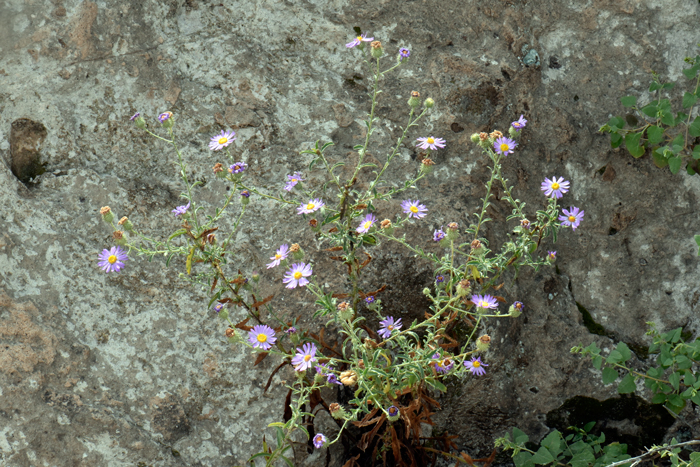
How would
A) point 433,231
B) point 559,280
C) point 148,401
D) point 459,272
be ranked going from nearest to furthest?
point 459,272
point 148,401
point 433,231
point 559,280

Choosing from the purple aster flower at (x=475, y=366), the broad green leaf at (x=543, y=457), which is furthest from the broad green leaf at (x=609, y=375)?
the purple aster flower at (x=475, y=366)

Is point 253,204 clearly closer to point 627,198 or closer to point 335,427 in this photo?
point 335,427

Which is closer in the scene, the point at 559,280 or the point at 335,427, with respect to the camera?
the point at 335,427

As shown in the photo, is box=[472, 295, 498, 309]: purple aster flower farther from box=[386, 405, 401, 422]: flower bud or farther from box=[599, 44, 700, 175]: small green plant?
box=[599, 44, 700, 175]: small green plant

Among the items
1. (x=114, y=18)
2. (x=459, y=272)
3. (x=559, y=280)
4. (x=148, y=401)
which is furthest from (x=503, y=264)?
(x=114, y=18)

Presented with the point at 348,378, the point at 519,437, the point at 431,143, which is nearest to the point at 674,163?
the point at 431,143

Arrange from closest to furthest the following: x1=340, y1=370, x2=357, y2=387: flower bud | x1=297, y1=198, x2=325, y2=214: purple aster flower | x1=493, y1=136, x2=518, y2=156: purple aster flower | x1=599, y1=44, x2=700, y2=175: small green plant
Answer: x1=340, y1=370, x2=357, y2=387: flower bud < x1=297, y1=198, x2=325, y2=214: purple aster flower < x1=493, y1=136, x2=518, y2=156: purple aster flower < x1=599, y1=44, x2=700, y2=175: small green plant

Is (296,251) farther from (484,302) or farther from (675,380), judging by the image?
(675,380)

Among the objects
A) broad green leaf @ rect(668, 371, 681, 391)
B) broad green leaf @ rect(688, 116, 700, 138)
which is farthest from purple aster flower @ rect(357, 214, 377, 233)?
broad green leaf @ rect(688, 116, 700, 138)

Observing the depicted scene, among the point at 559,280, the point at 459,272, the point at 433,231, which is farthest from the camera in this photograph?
the point at 559,280
